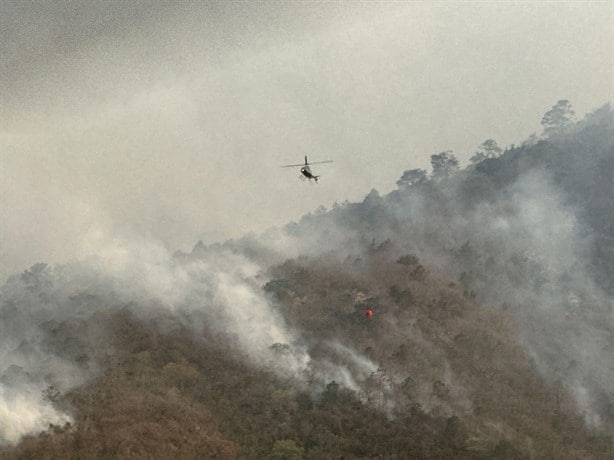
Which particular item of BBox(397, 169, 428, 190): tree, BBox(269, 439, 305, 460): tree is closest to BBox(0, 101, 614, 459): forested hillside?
BBox(269, 439, 305, 460): tree

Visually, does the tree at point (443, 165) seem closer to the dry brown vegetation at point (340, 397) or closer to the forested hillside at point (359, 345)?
the forested hillside at point (359, 345)

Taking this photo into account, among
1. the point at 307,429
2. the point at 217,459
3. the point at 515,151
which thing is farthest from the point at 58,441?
the point at 515,151

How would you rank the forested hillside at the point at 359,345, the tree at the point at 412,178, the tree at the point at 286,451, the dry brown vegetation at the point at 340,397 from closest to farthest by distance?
the tree at the point at 286,451
the dry brown vegetation at the point at 340,397
the forested hillside at the point at 359,345
the tree at the point at 412,178

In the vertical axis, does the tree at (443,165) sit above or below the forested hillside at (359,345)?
above

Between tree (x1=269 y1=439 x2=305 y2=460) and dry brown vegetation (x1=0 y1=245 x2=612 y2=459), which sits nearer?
tree (x1=269 y1=439 x2=305 y2=460)

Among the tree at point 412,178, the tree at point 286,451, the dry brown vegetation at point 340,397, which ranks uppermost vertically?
the tree at point 412,178

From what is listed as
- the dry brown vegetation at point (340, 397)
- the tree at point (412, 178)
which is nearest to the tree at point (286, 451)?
the dry brown vegetation at point (340, 397)

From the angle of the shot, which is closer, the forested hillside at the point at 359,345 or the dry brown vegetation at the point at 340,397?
the dry brown vegetation at the point at 340,397

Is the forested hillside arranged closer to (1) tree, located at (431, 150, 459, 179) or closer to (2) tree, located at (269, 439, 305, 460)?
(2) tree, located at (269, 439, 305, 460)
